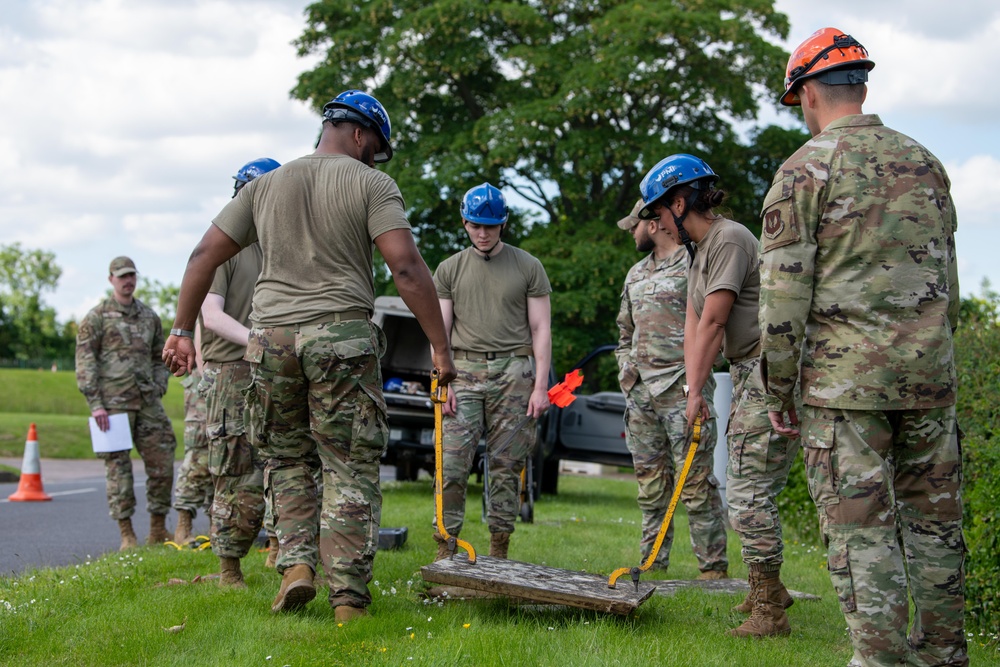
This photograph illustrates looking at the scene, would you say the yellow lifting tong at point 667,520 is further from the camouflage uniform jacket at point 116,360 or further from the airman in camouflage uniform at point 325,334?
the camouflage uniform jacket at point 116,360

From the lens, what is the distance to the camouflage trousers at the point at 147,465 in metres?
8.55

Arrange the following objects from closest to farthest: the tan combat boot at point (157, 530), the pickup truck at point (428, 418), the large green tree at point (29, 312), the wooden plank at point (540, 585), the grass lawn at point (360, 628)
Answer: the grass lawn at point (360, 628)
the wooden plank at point (540, 585)
the tan combat boot at point (157, 530)
the pickup truck at point (428, 418)
the large green tree at point (29, 312)

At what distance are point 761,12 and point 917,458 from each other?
2359cm

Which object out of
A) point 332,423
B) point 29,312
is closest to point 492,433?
point 332,423

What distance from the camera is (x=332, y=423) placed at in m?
4.83

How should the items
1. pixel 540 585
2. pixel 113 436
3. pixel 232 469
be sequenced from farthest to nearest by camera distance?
1. pixel 113 436
2. pixel 232 469
3. pixel 540 585

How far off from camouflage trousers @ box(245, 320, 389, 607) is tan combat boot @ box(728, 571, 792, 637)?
1.79m

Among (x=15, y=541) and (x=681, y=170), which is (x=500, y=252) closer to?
(x=681, y=170)

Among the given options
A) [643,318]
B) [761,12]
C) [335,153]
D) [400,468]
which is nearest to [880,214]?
[335,153]

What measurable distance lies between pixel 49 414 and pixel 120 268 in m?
28.6

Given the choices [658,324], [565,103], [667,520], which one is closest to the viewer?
[667,520]

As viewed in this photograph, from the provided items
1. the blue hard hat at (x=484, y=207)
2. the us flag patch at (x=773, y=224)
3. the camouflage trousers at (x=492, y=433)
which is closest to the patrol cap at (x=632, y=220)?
the blue hard hat at (x=484, y=207)

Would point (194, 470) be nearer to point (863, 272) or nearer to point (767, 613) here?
point (767, 613)

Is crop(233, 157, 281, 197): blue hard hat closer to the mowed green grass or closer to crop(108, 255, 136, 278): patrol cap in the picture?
crop(108, 255, 136, 278): patrol cap
